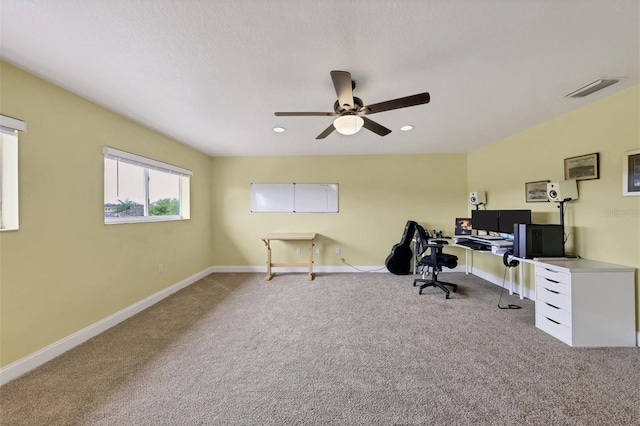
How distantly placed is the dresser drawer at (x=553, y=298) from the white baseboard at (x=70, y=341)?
4550 mm

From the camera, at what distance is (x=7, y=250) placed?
166cm

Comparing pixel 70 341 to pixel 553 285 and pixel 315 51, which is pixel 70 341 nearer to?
pixel 315 51

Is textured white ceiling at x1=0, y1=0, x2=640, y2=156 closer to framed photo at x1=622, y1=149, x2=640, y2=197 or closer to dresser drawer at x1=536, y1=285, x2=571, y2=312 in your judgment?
framed photo at x1=622, y1=149, x2=640, y2=197

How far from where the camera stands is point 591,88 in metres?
2.02

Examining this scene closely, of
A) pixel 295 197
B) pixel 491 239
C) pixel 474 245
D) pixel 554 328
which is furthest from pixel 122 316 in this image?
pixel 491 239

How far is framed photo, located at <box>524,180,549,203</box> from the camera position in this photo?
288cm

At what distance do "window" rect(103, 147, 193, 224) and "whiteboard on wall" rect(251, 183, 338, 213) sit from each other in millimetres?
1255

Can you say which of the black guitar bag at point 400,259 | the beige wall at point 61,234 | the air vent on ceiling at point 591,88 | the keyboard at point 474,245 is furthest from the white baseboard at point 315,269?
the air vent on ceiling at point 591,88

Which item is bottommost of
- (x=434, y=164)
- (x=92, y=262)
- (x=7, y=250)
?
(x=92, y=262)

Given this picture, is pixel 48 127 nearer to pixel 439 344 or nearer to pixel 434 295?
pixel 439 344

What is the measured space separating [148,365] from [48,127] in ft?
7.18

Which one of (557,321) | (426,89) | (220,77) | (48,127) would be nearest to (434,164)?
(426,89)

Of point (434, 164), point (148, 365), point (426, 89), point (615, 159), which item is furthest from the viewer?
point (434, 164)

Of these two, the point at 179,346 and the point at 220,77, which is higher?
the point at 220,77
